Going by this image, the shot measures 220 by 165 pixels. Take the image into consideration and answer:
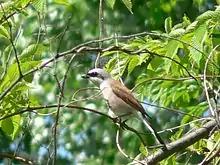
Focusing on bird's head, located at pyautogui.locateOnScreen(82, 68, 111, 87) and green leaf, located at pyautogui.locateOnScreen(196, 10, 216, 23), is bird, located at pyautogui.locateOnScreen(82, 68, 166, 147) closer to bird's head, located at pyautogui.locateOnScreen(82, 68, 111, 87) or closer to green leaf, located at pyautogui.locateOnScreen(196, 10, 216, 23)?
bird's head, located at pyautogui.locateOnScreen(82, 68, 111, 87)

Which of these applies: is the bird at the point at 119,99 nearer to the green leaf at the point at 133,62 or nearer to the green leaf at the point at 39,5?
the green leaf at the point at 133,62

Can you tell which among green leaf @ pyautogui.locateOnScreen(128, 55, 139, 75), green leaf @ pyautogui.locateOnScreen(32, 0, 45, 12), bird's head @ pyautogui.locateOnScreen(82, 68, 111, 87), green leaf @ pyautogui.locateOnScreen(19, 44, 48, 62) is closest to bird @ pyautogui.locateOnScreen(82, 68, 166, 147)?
bird's head @ pyautogui.locateOnScreen(82, 68, 111, 87)

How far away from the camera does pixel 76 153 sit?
29.8 feet

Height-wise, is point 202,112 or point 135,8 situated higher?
point 135,8

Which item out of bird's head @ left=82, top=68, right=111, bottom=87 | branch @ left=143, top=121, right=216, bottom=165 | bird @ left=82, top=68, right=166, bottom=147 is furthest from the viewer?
bird @ left=82, top=68, right=166, bottom=147

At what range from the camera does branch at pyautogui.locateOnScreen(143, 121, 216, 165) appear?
2900mm

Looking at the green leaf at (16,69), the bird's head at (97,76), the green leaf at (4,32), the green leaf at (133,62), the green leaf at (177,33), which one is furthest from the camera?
the bird's head at (97,76)

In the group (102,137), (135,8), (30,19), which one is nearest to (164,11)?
(135,8)

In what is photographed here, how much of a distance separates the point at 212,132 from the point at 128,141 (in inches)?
184

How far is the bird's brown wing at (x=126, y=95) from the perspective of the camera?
4004mm

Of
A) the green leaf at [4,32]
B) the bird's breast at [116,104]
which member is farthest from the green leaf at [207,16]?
the bird's breast at [116,104]

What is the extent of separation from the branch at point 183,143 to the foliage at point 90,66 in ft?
0.20

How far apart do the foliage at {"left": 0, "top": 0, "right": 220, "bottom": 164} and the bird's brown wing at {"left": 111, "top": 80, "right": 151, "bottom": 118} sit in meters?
0.06

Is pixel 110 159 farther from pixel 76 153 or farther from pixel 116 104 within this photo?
pixel 116 104
